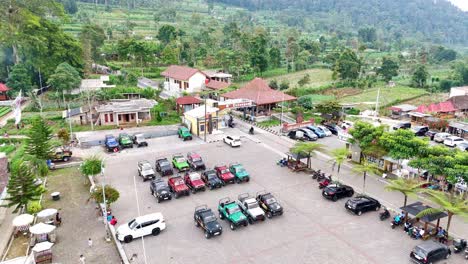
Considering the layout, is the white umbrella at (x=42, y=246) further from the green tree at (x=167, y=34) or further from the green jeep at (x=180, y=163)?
the green tree at (x=167, y=34)

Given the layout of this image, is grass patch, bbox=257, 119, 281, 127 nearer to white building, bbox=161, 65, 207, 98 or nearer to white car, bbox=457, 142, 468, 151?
white building, bbox=161, 65, 207, 98

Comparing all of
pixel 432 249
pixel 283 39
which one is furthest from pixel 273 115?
pixel 283 39

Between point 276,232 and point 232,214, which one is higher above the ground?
point 232,214

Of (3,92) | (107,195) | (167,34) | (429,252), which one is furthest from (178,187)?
(167,34)

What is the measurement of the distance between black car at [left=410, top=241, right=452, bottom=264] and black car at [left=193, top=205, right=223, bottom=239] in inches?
376

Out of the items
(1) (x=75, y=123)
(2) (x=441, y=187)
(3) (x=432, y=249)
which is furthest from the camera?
(1) (x=75, y=123)

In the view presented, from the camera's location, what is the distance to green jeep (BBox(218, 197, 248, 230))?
19781 mm

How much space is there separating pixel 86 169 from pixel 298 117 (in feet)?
76.9

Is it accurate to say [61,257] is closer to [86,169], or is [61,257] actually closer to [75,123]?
[86,169]

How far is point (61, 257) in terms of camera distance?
17.5 m

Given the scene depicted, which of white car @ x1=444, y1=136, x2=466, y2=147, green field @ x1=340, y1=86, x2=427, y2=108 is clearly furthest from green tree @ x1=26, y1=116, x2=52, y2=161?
green field @ x1=340, y1=86, x2=427, y2=108

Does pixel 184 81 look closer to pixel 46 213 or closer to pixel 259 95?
pixel 259 95

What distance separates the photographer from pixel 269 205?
21.2 meters

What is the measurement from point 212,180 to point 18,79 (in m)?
38.0
